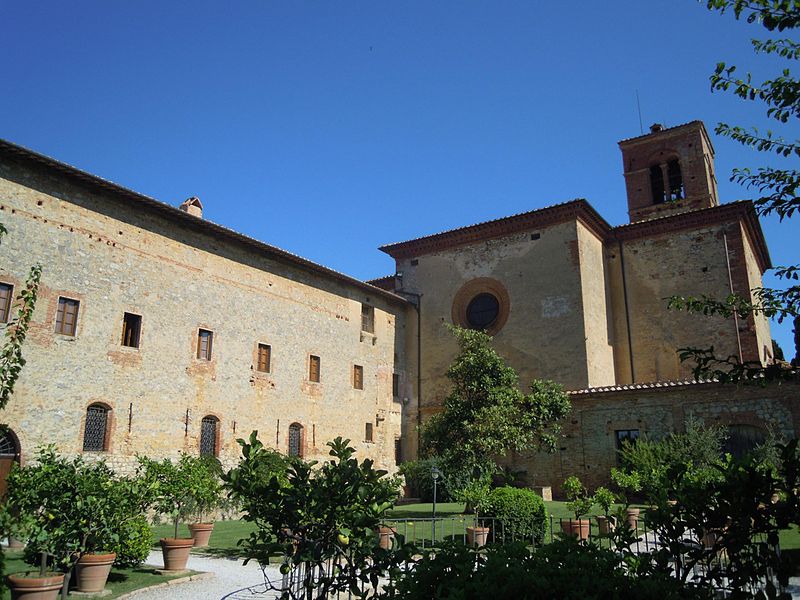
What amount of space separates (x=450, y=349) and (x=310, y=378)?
6.78m

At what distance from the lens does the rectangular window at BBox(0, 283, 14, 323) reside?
14.5 metres

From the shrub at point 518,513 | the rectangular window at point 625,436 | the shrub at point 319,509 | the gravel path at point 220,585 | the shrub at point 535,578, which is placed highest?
the rectangular window at point 625,436

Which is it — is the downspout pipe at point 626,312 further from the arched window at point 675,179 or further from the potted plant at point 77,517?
the potted plant at point 77,517

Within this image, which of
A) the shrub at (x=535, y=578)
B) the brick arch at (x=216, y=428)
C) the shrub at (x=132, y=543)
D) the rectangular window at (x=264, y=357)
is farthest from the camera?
the rectangular window at (x=264, y=357)

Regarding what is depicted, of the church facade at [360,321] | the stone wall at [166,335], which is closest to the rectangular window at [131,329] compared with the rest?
the church facade at [360,321]

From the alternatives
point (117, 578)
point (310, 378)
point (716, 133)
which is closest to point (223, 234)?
point (310, 378)

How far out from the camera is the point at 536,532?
39.2 feet

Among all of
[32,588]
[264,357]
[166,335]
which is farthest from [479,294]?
[32,588]

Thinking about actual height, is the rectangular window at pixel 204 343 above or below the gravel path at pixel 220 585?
above

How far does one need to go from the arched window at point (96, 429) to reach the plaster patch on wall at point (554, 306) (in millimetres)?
15873

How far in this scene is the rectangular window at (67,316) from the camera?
15.4 m

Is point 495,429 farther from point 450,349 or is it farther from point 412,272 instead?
point 412,272

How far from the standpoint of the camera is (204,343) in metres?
18.9

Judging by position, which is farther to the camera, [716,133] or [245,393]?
[245,393]
